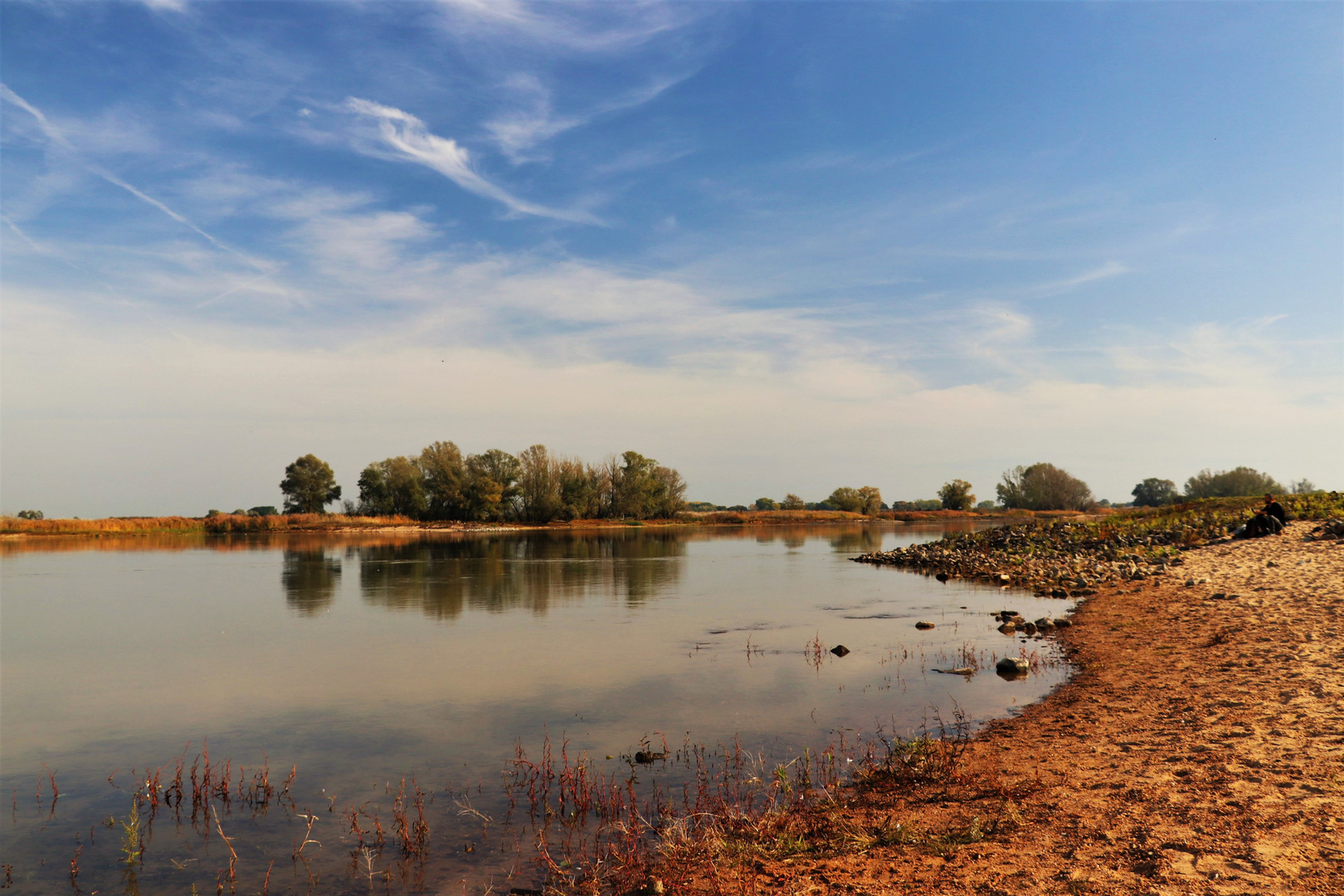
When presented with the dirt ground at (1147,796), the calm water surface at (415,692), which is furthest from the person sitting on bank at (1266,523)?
the dirt ground at (1147,796)

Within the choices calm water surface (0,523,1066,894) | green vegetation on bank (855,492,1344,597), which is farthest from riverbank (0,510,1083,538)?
green vegetation on bank (855,492,1344,597)

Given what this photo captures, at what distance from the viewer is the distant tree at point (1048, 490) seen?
11925cm

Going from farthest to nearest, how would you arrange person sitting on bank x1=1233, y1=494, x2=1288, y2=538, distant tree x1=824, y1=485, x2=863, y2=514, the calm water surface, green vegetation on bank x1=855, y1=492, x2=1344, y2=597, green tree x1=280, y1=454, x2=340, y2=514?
distant tree x1=824, y1=485, x2=863, y2=514, green tree x1=280, y1=454, x2=340, y2=514, person sitting on bank x1=1233, y1=494, x2=1288, y2=538, green vegetation on bank x1=855, y1=492, x2=1344, y2=597, the calm water surface

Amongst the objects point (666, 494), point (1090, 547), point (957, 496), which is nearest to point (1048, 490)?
point (957, 496)

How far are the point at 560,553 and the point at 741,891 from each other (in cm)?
4497

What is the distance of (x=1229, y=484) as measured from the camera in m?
76.9

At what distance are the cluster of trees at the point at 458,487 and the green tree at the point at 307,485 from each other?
0.34ft

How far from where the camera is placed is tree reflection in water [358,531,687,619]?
26.0 m

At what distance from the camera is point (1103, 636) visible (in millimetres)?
16484

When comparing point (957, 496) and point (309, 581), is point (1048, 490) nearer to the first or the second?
point (957, 496)

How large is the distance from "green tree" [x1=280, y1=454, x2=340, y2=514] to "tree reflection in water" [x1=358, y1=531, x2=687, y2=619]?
42694 millimetres

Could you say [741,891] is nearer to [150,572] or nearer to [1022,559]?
[1022,559]

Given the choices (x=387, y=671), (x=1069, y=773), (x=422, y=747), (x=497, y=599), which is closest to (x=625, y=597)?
(x=497, y=599)

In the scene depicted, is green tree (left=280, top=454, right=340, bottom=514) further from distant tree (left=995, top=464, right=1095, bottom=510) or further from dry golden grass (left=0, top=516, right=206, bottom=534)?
distant tree (left=995, top=464, right=1095, bottom=510)
